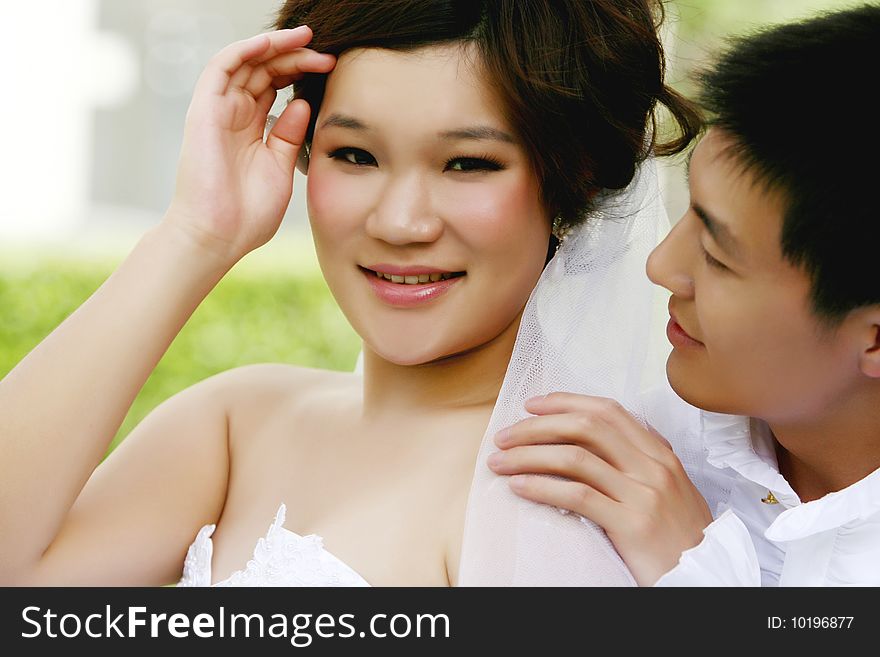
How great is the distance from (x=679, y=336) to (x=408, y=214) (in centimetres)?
60

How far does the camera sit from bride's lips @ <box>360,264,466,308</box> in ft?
7.32

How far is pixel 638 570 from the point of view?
6.47ft

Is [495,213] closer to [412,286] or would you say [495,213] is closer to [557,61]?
[412,286]

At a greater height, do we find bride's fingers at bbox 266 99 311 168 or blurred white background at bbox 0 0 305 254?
bride's fingers at bbox 266 99 311 168

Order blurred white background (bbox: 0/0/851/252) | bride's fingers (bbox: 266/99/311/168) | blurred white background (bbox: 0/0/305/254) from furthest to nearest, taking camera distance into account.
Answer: blurred white background (bbox: 0/0/305/254)
blurred white background (bbox: 0/0/851/252)
bride's fingers (bbox: 266/99/311/168)

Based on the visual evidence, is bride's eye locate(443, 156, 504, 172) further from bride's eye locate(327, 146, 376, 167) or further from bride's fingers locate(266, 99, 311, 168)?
bride's fingers locate(266, 99, 311, 168)

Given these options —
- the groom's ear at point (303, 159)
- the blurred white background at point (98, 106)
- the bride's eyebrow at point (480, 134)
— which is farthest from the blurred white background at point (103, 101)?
the bride's eyebrow at point (480, 134)

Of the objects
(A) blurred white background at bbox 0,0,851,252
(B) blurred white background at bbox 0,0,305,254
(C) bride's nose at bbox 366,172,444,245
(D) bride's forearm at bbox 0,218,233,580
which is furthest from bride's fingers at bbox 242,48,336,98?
(B) blurred white background at bbox 0,0,305,254

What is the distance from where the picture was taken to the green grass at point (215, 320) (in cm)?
584

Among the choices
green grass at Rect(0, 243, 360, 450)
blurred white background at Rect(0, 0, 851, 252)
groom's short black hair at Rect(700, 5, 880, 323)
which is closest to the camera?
groom's short black hair at Rect(700, 5, 880, 323)

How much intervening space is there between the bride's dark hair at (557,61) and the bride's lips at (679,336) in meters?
0.30

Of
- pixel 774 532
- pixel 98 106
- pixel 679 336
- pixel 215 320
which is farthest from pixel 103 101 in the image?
pixel 774 532

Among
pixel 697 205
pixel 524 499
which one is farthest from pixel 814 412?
pixel 524 499

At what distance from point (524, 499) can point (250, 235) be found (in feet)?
2.77
